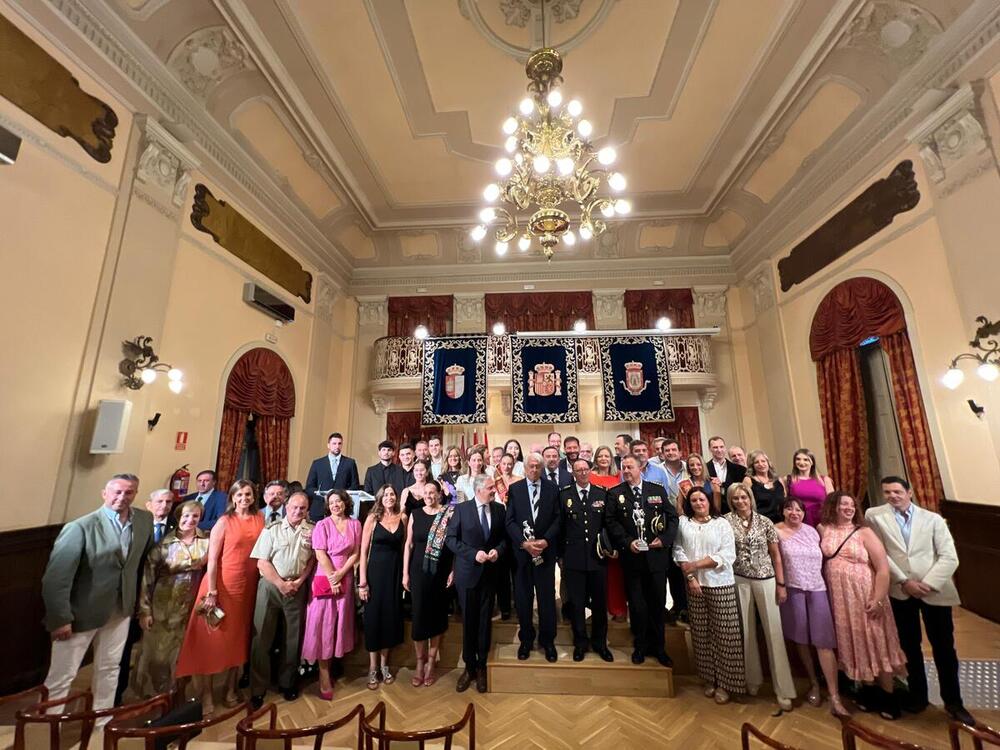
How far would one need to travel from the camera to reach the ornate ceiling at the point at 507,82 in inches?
165

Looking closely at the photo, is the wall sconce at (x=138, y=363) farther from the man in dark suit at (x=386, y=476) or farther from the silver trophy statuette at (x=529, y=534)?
the silver trophy statuette at (x=529, y=534)

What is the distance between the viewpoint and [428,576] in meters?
3.01

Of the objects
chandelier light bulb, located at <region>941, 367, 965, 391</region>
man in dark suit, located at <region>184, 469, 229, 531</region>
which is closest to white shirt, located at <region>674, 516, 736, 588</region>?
chandelier light bulb, located at <region>941, 367, 965, 391</region>

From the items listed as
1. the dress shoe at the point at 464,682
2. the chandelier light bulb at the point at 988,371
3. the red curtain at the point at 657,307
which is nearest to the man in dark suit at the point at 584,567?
the dress shoe at the point at 464,682

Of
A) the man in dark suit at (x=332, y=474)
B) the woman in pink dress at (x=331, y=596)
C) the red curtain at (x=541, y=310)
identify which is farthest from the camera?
the red curtain at (x=541, y=310)

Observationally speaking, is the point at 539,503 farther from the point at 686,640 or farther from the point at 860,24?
the point at 860,24

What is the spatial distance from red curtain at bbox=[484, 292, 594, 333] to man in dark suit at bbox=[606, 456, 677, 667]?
17.9 feet

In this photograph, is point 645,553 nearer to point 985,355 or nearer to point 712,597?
point 712,597

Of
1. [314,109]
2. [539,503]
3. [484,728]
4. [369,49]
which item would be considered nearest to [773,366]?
[539,503]

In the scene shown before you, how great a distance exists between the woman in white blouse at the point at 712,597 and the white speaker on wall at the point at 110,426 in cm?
451

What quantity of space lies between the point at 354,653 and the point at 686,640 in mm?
2581

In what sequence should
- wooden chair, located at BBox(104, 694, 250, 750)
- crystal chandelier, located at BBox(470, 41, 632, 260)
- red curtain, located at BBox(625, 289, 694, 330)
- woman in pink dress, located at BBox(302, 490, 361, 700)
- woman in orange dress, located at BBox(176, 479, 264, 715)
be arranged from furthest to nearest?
red curtain, located at BBox(625, 289, 694, 330) → crystal chandelier, located at BBox(470, 41, 632, 260) → woman in pink dress, located at BBox(302, 490, 361, 700) → woman in orange dress, located at BBox(176, 479, 264, 715) → wooden chair, located at BBox(104, 694, 250, 750)

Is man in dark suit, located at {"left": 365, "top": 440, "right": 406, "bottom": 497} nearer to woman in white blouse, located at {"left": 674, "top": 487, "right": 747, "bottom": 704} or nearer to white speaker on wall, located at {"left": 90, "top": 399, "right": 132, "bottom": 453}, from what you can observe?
white speaker on wall, located at {"left": 90, "top": 399, "right": 132, "bottom": 453}

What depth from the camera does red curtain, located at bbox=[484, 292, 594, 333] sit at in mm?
8250
